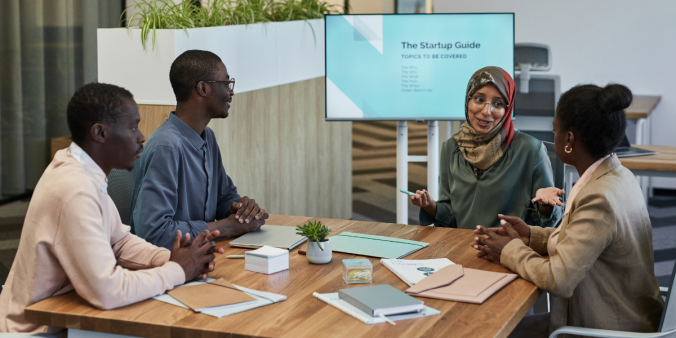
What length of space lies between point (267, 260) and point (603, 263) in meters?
0.96

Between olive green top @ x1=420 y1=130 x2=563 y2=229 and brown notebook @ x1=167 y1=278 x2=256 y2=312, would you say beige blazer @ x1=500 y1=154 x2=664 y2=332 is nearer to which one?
olive green top @ x1=420 y1=130 x2=563 y2=229

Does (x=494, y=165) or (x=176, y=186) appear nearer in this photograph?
(x=176, y=186)

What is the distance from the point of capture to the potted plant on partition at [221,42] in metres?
3.23

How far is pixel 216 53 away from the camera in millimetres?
3541

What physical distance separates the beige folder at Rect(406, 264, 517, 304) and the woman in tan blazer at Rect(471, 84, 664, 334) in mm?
101

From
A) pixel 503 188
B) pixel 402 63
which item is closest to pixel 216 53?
pixel 402 63

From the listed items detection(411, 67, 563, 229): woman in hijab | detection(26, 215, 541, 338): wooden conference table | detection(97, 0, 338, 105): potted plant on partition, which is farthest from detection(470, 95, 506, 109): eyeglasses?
detection(97, 0, 338, 105): potted plant on partition

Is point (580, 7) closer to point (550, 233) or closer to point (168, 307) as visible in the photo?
point (550, 233)

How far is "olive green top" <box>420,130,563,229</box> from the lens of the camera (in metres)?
2.64

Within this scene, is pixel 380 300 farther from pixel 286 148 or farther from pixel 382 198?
pixel 382 198

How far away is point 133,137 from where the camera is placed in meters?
1.75

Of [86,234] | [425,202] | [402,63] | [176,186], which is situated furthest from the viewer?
[402,63]

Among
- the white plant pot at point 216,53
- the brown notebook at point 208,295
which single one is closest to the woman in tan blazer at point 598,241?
the brown notebook at point 208,295

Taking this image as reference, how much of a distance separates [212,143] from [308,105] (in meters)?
2.38
